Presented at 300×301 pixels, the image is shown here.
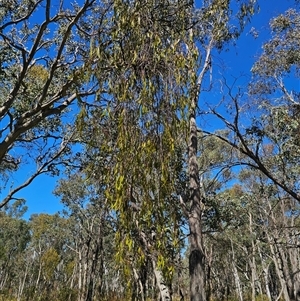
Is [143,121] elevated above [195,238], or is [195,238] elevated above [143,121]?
[195,238]

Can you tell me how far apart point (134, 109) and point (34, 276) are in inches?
1691

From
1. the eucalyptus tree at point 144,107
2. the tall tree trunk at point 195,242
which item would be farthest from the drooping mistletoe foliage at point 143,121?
the tall tree trunk at point 195,242

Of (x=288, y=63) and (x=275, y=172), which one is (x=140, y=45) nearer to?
(x=288, y=63)

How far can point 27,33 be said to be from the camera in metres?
7.07

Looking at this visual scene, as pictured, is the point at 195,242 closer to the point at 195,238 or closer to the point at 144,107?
the point at 195,238

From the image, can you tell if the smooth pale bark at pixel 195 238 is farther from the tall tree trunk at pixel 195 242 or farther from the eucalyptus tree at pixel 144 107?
the eucalyptus tree at pixel 144 107

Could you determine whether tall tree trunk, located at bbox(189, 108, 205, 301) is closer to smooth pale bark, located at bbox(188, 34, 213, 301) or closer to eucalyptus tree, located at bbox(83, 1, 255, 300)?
smooth pale bark, located at bbox(188, 34, 213, 301)

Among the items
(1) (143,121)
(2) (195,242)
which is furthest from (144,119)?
(2) (195,242)

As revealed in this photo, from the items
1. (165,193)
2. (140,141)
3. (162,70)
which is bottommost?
(165,193)

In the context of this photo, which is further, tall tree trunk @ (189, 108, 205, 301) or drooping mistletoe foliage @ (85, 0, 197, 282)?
tall tree trunk @ (189, 108, 205, 301)

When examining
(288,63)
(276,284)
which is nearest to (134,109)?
(288,63)

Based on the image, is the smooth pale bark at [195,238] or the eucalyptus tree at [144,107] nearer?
the eucalyptus tree at [144,107]

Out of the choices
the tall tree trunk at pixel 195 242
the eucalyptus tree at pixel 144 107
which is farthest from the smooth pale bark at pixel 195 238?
the eucalyptus tree at pixel 144 107

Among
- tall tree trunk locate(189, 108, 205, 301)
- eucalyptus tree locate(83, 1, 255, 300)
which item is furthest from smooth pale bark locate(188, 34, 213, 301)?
eucalyptus tree locate(83, 1, 255, 300)
